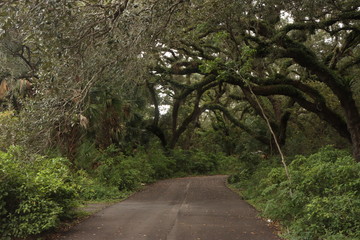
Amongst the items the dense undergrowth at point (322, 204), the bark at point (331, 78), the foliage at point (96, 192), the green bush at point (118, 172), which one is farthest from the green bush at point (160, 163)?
the dense undergrowth at point (322, 204)

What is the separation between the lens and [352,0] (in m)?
10.8

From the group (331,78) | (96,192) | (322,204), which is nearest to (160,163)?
(96,192)

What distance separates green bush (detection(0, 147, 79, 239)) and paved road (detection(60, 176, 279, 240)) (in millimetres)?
693

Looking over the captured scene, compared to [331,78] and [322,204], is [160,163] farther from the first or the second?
[322,204]

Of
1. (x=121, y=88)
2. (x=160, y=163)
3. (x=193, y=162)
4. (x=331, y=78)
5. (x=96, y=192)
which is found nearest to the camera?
(x=121, y=88)

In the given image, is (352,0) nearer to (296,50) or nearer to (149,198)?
(296,50)

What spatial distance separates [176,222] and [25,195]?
3679mm

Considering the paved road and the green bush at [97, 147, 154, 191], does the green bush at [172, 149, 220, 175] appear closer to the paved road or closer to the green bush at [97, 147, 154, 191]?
the green bush at [97, 147, 154, 191]

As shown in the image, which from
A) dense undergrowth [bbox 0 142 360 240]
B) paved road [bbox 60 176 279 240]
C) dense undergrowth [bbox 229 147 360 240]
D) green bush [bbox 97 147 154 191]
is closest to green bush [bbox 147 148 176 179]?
green bush [bbox 97 147 154 191]

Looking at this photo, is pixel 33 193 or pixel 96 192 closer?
pixel 33 193

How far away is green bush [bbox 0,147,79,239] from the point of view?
23.0ft

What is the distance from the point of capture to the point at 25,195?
24.0 ft

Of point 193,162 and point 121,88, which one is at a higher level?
point 121,88

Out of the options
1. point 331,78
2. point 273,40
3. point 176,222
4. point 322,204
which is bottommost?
point 176,222
